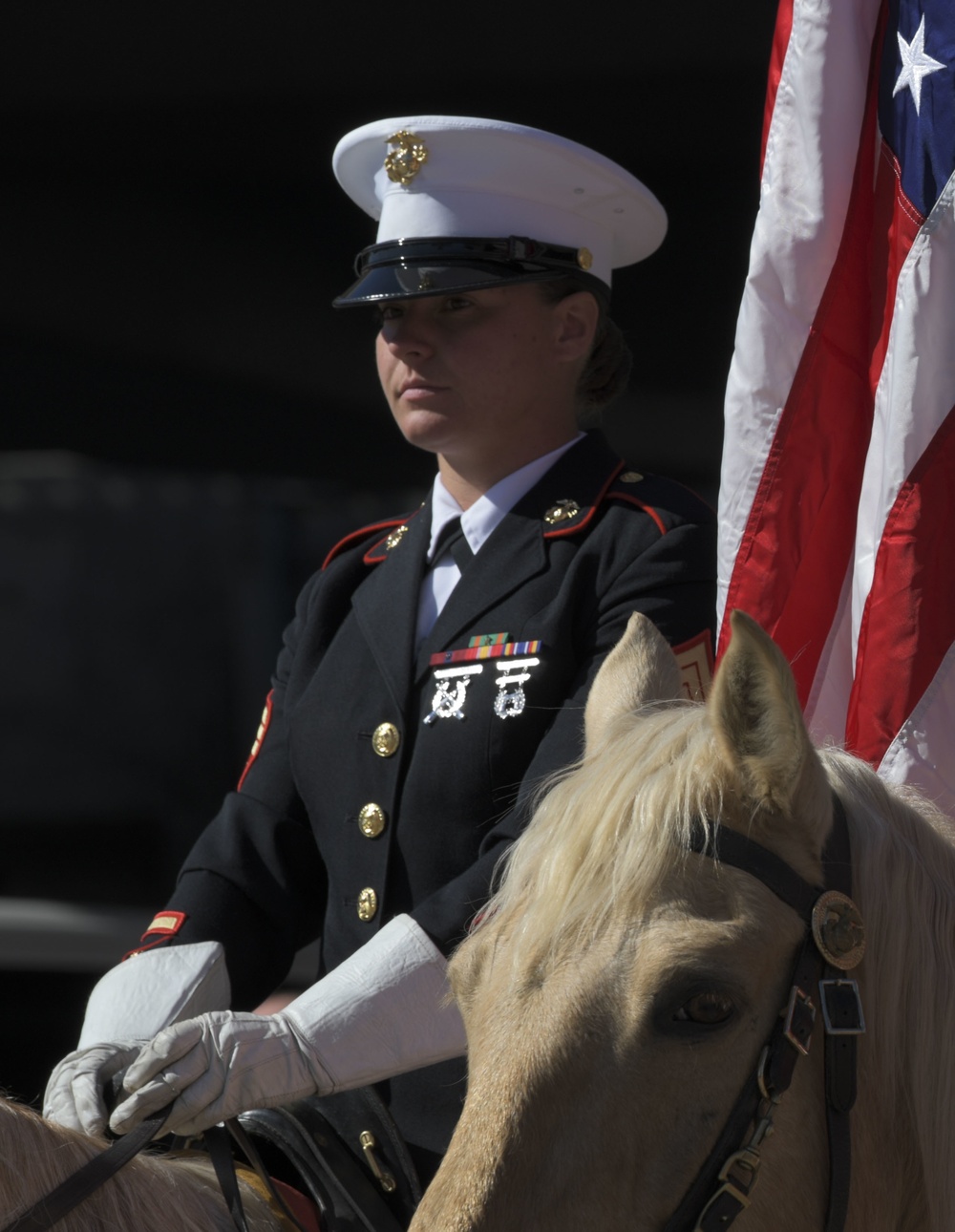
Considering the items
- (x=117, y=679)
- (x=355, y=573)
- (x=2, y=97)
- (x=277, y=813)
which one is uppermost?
(x=2, y=97)

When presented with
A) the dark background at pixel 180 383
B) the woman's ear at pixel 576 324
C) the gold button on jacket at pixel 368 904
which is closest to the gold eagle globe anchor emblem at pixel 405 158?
the woman's ear at pixel 576 324

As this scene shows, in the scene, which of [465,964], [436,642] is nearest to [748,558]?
[436,642]

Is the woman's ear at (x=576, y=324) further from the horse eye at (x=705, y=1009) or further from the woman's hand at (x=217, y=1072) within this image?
the horse eye at (x=705, y=1009)

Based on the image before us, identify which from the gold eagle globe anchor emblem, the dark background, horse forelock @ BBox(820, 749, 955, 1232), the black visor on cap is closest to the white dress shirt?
the black visor on cap

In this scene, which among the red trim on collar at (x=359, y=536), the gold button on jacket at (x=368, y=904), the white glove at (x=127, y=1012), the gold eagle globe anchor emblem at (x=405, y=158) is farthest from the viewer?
the red trim on collar at (x=359, y=536)

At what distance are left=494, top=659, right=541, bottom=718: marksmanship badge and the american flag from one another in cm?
25

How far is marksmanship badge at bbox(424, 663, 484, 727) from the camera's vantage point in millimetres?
1811

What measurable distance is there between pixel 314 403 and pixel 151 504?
19.5 inches

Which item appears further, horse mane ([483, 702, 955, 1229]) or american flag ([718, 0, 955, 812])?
american flag ([718, 0, 955, 812])

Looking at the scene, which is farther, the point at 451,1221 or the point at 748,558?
the point at 748,558

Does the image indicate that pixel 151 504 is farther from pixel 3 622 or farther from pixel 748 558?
pixel 748 558

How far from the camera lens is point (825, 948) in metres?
1.13

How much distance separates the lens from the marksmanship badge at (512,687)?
69.2 inches

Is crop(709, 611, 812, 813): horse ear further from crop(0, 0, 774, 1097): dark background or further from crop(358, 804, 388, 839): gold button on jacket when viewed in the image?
crop(0, 0, 774, 1097): dark background
